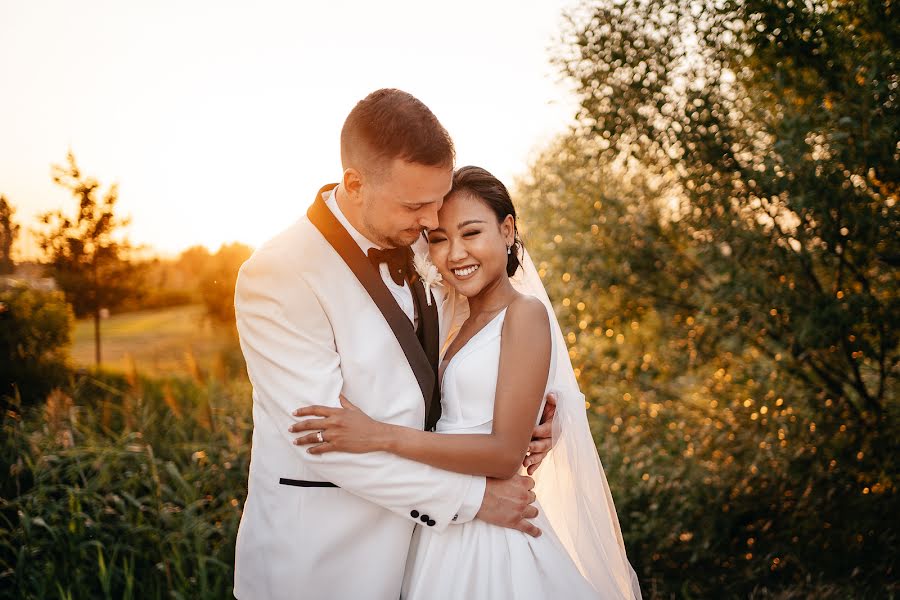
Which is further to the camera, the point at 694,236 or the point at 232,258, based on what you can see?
the point at 232,258

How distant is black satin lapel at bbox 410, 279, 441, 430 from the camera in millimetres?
2519

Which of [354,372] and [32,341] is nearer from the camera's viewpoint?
[354,372]

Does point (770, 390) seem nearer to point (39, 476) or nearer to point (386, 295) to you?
point (386, 295)

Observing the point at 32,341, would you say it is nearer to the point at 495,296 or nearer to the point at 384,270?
the point at 384,270

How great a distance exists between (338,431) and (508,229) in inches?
40.4

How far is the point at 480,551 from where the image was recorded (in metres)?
2.36

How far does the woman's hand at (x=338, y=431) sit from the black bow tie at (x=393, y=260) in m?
0.54

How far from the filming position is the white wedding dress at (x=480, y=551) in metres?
2.33

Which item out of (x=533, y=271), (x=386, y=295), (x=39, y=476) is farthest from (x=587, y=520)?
(x=39, y=476)

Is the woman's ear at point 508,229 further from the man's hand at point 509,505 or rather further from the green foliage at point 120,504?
the green foliage at point 120,504

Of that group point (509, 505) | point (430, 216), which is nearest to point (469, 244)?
point (430, 216)

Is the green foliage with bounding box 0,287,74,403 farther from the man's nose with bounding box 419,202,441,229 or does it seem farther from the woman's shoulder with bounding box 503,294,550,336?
the woman's shoulder with bounding box 503,294,550,336

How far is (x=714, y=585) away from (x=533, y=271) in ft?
9.10

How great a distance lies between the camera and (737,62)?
4.49 metres
